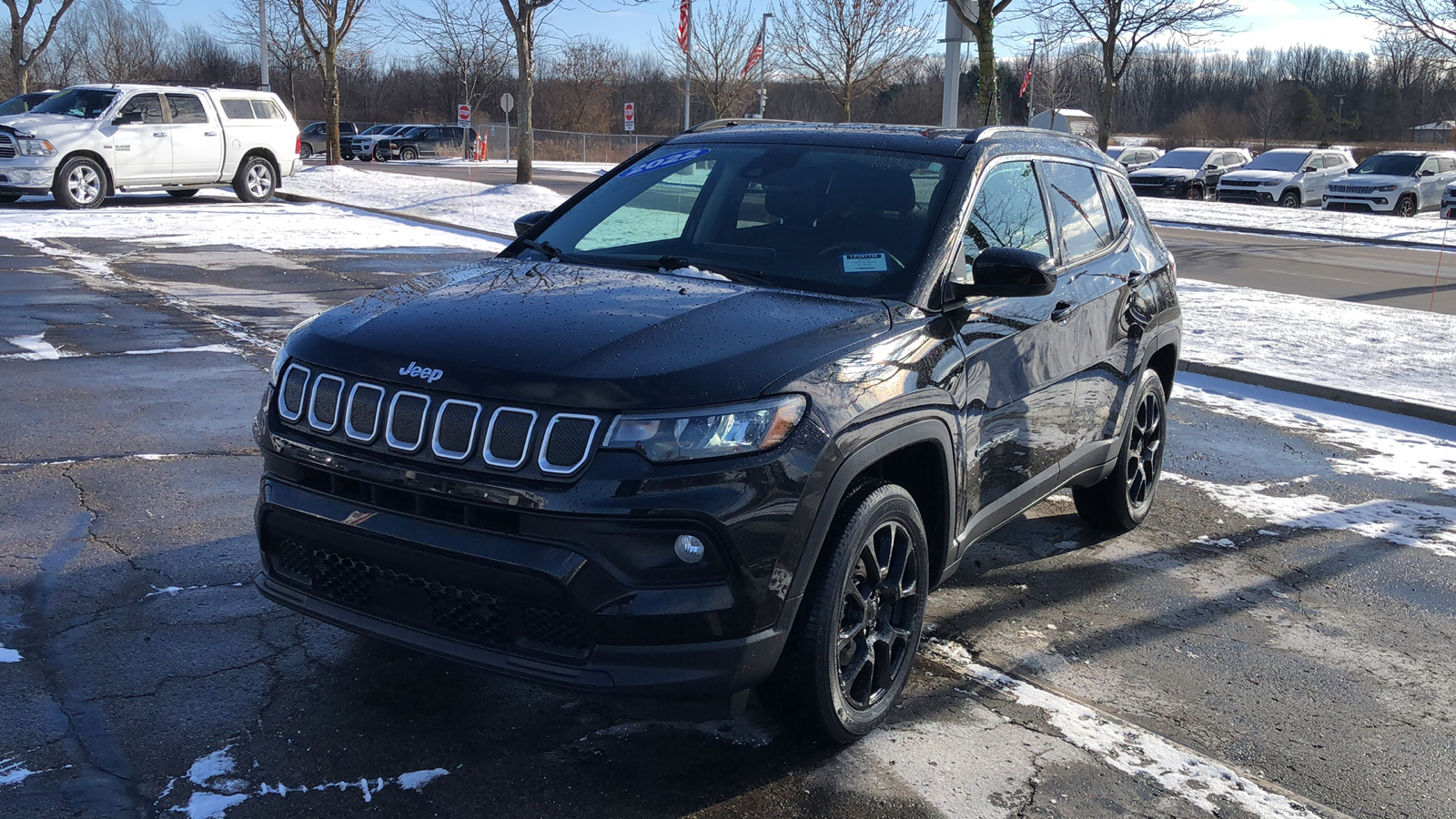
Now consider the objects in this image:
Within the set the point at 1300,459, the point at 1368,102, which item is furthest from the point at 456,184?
the point at 1368,102

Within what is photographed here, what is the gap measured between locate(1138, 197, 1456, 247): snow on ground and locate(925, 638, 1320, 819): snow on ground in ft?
67.4

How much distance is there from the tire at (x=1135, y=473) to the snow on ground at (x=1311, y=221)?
18308 mm

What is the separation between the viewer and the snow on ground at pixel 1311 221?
24594mm

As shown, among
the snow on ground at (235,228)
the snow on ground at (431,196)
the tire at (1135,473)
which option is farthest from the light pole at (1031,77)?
the tire at (1135,473)

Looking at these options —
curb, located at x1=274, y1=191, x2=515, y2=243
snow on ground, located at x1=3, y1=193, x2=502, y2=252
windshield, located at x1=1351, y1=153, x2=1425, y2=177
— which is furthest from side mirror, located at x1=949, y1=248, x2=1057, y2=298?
windshield, located at x1=1351, y1=153, x2=1425, y2=177

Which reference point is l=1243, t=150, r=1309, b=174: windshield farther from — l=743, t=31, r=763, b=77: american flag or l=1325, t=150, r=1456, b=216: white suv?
l=743, t=31, r=763, b=77: american flag

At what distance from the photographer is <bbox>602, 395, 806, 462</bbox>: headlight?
2836 millimetres

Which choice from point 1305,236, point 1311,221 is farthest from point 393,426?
point 1311,221

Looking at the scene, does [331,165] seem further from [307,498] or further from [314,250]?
[307,498]

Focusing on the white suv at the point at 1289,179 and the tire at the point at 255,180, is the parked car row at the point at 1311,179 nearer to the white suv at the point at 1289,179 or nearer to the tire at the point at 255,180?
the white suv at the point at 1289,179

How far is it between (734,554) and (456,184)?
24.5 metres

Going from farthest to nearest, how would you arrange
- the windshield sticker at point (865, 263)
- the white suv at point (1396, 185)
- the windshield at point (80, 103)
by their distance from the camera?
the white suv at point (1396, 185) < the windshield at point (80, 103) < the windshield sticker at point (865, 263)

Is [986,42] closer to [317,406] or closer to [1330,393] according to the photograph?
[1330,393]

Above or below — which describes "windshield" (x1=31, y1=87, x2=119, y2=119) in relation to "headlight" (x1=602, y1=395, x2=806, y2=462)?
above
